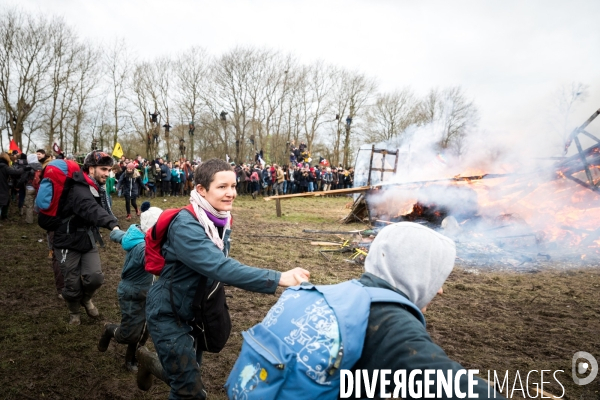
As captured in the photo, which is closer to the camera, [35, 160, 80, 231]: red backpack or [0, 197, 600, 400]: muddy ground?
[0, 197, 600, 400]: muddy ground

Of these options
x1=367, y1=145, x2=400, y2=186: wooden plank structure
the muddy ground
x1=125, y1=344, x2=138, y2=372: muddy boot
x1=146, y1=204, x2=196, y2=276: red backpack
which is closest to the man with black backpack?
the muddy ground

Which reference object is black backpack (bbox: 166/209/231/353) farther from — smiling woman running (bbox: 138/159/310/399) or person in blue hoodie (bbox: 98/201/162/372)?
person in blue hoodie (bbox: 98/201/162/372)

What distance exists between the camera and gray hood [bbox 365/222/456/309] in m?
1.40

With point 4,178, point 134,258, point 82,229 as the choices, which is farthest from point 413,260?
point 4,178

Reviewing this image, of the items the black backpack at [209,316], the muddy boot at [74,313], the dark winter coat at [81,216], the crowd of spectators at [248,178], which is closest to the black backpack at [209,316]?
the black backpack at [209,316]

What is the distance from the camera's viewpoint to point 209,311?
232cm

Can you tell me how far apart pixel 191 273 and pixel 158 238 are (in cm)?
33

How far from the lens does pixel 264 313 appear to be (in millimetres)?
5047

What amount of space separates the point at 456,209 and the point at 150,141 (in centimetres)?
2513

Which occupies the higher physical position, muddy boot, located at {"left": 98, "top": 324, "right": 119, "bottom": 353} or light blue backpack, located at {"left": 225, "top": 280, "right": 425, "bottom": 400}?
light blue backpack, located at {"left": 225, "top": 280, "right": 425, "bottom": 400}

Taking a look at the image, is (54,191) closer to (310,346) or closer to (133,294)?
(133,294)

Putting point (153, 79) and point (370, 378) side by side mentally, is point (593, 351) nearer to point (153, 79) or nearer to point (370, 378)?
point (370, 378)

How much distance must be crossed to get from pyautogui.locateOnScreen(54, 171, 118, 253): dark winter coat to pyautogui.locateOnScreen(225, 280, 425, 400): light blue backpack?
10.7 feet

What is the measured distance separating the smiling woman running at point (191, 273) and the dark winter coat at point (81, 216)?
6.75ft
